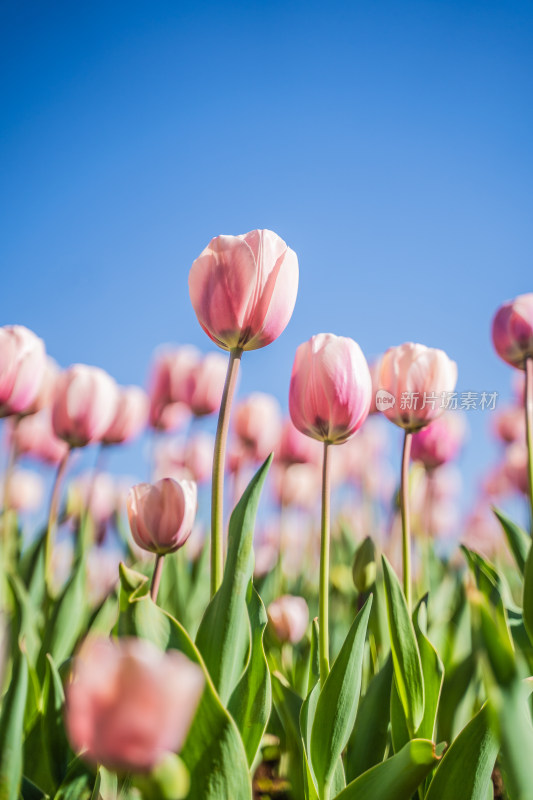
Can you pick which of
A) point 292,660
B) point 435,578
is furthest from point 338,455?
point 292,660

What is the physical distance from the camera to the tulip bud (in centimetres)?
95

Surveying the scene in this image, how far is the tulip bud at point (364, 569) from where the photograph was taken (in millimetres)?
949

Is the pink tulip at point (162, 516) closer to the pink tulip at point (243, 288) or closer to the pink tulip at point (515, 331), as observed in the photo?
the pink tulip at point (243, 288)

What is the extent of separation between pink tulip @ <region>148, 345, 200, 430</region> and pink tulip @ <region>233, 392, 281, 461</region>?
162mm

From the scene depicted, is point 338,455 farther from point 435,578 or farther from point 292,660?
point 292,660

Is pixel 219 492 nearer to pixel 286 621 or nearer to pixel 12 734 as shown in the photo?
pixel 12 734

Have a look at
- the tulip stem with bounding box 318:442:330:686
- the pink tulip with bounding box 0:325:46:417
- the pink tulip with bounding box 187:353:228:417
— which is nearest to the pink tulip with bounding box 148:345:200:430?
the pink tulip with bounding box 187:353:228:417

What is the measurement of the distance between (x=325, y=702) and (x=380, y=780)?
9 cm

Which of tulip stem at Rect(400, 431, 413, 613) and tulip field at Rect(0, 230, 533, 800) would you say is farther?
tulip stem at Rect(400, 431, 413, 613)

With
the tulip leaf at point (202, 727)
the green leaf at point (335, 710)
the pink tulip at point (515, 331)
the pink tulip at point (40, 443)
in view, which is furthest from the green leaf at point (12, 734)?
the pink tulip at point (40, 443)

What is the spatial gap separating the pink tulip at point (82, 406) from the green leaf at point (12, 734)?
2.27 feet

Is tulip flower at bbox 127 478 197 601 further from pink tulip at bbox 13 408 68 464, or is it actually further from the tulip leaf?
pink tulip at bbox 13 408 68 464

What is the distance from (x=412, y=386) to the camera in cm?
90

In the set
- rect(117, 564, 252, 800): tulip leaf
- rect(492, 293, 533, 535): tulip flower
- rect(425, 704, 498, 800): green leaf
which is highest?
rect(492, 293, 533, 535): tulip flower
